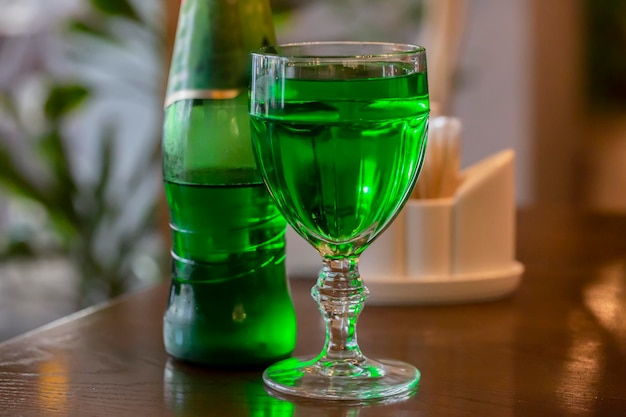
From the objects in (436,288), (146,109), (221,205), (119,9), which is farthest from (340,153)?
(146,109)

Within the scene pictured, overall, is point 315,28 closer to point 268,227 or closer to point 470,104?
point 470,104

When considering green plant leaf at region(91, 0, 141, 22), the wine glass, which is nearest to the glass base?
the wine glass

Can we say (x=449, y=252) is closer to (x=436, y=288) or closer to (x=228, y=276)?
(x=436, y=288)

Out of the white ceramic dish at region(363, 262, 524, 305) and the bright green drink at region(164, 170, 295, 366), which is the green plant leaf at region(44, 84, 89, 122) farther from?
the bright green drink at region(164, 170, 295, 366)

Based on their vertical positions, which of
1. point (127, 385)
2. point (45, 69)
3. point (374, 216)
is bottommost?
point (127, 385)

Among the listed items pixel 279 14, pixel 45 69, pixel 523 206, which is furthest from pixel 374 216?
pixel 45 69

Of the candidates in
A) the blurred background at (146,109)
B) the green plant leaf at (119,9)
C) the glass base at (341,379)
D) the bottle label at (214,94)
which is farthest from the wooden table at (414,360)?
the green plant leaf at (119,9)
